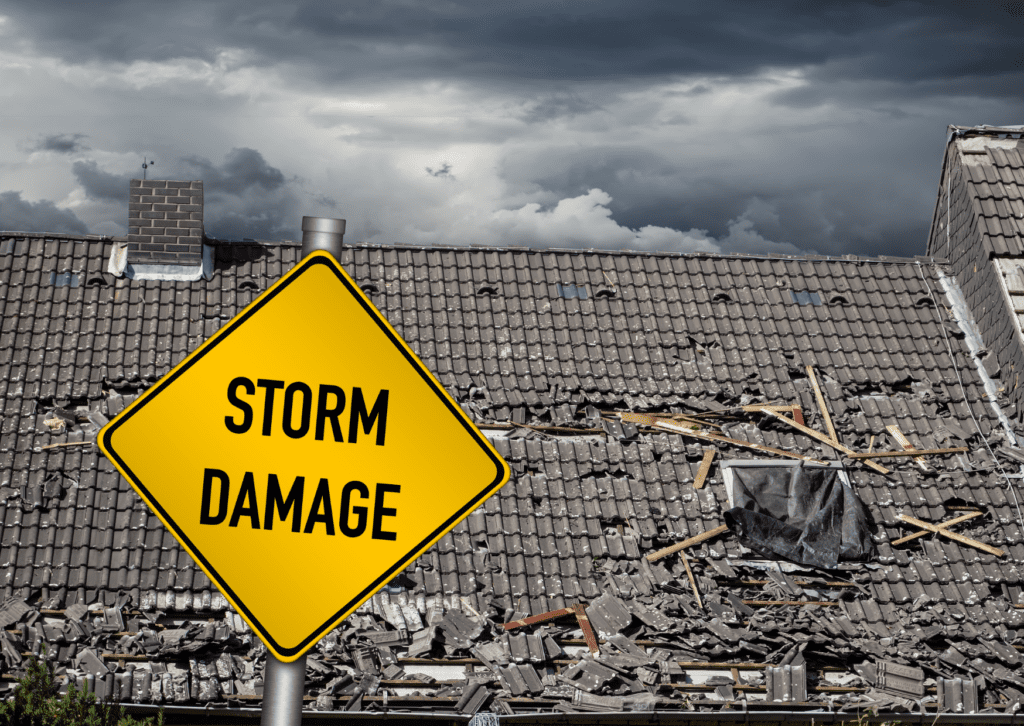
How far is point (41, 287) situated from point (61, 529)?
3919mm

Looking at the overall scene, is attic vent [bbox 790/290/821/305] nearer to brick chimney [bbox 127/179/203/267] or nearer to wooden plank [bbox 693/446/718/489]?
wooden plank [bbox 693/446/718/489]

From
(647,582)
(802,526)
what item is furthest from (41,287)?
(802,526)

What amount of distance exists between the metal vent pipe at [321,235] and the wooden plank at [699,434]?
8507mm

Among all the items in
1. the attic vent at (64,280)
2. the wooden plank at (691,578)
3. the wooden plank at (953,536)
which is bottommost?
the wooden plank at (691,578)

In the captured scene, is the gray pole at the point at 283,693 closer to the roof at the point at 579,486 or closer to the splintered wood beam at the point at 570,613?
the roof at the point at 579,486

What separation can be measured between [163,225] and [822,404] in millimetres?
8877

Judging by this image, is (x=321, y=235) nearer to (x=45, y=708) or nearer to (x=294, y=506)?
(x=294, y=506)

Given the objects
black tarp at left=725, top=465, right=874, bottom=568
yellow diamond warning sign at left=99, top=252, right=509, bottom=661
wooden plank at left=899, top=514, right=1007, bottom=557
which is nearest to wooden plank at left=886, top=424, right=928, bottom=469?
wooden plank at left=899, top=514, right=1007, bottom=557

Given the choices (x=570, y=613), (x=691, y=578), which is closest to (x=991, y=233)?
(x=691, y=578)

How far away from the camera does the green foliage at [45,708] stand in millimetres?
6109

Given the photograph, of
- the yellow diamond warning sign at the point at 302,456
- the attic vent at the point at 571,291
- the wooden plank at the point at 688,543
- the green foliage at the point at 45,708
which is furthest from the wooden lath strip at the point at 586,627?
the yellow diamond warning sign at the point at 302,456

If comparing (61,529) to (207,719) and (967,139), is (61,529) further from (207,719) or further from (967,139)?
(967,139)

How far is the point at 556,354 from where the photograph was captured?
11852 mm

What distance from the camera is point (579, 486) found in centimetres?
1032
